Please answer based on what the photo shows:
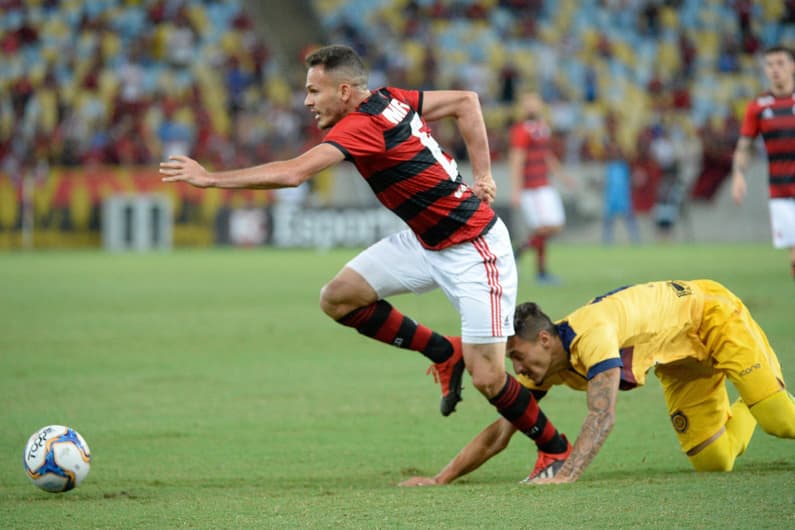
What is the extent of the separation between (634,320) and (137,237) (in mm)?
21205

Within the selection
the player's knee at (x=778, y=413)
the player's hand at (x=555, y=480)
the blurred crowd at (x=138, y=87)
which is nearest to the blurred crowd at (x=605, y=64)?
the blurred crowd at (x=138, y=87)

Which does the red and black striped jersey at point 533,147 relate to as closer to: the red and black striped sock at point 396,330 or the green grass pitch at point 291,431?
the green grass pitch at point 291,431

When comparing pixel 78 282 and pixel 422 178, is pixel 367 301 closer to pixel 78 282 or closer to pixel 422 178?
pixel 422 178

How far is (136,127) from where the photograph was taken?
1075 inches

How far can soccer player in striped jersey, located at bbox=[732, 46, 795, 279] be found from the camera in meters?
9.82

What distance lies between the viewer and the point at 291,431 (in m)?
6.84

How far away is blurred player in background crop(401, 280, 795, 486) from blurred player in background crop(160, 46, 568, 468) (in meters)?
0.15

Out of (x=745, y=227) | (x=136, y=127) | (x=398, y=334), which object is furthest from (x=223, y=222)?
(x=398, y=334)

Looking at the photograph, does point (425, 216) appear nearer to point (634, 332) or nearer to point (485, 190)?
point (485, 190)

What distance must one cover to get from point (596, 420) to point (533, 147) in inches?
450

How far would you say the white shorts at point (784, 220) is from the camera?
389 inches

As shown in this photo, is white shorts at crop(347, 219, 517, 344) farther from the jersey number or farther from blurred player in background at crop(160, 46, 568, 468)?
the jersey number

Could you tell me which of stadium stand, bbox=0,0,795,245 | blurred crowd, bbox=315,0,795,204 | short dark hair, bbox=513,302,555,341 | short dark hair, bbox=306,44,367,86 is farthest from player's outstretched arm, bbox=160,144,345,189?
blurred crowd, bbox=315,0,795,204

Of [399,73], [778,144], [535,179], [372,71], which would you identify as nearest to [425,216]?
[778,144]
